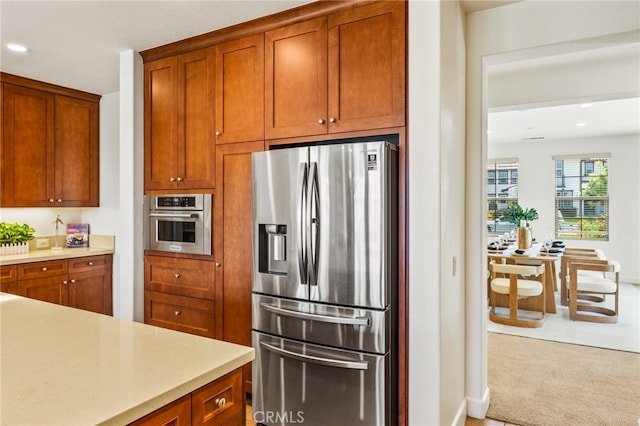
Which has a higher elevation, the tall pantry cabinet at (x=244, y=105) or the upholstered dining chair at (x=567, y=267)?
the tall pantry cabinet at (x=244, y=105)

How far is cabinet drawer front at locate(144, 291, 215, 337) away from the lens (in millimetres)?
2859

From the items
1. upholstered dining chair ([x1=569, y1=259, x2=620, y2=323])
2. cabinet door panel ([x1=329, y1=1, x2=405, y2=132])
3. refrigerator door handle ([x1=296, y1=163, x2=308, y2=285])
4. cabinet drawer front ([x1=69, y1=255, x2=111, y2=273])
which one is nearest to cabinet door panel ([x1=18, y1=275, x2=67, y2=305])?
cabinet drawer front ([x1=69, y1=255, x2=111, y2=273])

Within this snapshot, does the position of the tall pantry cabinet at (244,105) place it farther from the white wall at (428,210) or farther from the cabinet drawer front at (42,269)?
the cabinet drawer front at (42,269)

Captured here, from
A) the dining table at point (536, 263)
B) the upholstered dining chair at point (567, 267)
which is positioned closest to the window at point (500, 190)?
the upholstered dining chair at point (567, 267)

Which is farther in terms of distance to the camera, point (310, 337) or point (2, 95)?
point (2, 95)

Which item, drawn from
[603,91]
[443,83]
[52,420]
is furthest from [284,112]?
[603,91]

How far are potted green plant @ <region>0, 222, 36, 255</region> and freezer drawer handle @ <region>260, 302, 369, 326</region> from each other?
2.80 meters

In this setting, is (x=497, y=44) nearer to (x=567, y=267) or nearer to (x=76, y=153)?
(x=76, y=153)

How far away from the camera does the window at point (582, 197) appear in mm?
7570

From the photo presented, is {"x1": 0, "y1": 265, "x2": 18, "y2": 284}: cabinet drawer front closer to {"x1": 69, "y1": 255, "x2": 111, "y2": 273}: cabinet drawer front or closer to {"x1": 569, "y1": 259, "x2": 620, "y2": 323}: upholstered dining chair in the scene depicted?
{"x1": 69, "y1": 255, "x2": 111, "y2": 273}: cabinet drawer front

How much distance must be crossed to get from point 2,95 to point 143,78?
5.00 feet

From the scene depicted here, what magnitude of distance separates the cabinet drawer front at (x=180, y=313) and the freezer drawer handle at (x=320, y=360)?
2.14ft

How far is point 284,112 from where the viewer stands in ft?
8.30

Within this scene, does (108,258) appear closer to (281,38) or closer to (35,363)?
(281,38)
